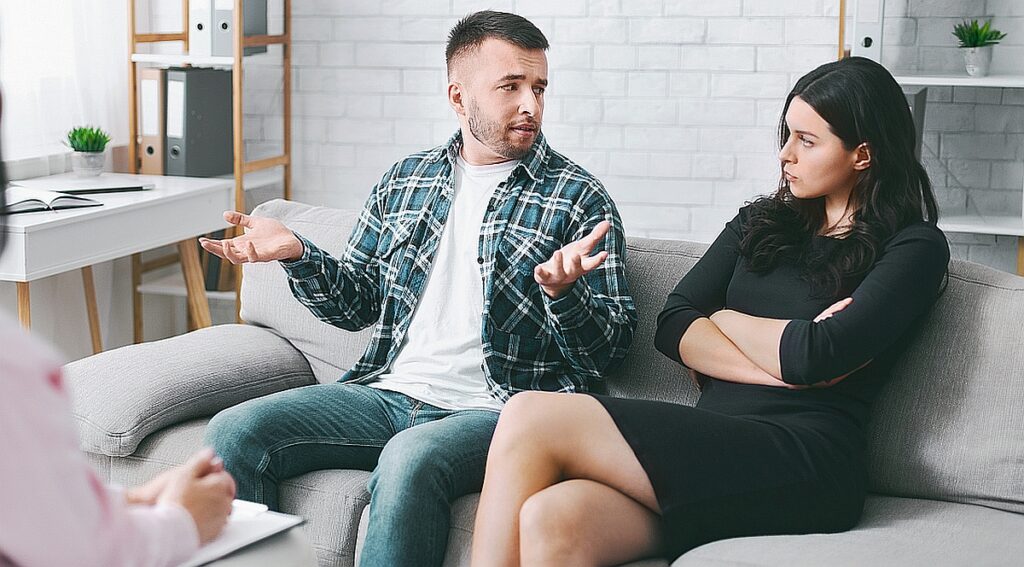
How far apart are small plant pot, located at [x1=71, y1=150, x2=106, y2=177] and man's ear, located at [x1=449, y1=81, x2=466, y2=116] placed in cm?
135

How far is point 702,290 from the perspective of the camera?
203 centimetres

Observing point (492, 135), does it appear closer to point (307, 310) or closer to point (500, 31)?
point (500, 31)

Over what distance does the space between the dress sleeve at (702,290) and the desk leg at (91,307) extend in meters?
1.97

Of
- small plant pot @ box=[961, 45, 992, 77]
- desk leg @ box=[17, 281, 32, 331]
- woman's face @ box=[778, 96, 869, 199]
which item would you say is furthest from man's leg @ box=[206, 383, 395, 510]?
small plant pot @ box=[961, 45, 992, 77]

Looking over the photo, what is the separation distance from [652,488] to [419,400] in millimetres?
563

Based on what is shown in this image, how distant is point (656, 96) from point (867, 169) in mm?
1414

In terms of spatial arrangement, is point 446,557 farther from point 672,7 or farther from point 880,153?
point 672,7

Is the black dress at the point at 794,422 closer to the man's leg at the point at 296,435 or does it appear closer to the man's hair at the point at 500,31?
the man's leg at the point at 296,435

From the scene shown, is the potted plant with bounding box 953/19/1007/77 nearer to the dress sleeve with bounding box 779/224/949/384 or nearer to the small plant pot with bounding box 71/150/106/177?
the dress sleeve with bounding box 779/224/949/384

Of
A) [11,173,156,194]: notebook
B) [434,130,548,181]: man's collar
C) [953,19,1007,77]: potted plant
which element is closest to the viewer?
[434,130,548,181]: man's collar

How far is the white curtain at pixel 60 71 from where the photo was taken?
3.09m

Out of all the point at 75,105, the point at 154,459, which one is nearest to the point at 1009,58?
the point at 154,459

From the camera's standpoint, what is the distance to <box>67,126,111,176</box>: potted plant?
3.14 m

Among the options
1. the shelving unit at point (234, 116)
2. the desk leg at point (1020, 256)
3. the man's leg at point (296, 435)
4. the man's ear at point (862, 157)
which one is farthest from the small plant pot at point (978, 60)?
the shelving unit at point (234, 116)
